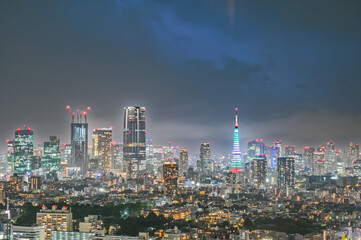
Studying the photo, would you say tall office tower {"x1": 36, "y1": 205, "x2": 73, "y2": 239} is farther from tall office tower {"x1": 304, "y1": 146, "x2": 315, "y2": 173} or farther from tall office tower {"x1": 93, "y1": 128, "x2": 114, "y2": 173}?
tall office tower {"x1": 304, "y1": 146, "x2": 315, "y2": 173}

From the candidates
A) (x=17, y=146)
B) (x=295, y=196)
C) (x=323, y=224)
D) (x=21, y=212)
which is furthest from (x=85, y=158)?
(x=323, y=224)

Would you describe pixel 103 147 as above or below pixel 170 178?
above

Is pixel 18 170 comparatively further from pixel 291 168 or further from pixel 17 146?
pixel 291 168

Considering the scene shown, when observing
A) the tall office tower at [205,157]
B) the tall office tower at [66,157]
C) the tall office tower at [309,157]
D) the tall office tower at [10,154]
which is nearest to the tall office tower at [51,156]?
the tall office tower at [66,157]

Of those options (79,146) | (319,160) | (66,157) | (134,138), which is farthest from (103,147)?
(319,160)

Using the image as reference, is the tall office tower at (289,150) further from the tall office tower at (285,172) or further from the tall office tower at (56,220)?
the tall office tower at (56,220)

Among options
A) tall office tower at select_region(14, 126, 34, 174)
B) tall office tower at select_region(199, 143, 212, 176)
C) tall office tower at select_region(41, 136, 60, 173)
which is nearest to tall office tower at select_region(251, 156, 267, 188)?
tall office tower at select_region(199, 143, 212, 176)

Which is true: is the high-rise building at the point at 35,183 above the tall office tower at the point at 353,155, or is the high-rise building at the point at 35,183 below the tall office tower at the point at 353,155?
below

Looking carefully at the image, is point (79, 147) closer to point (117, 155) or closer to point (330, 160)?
point (117, 155)
